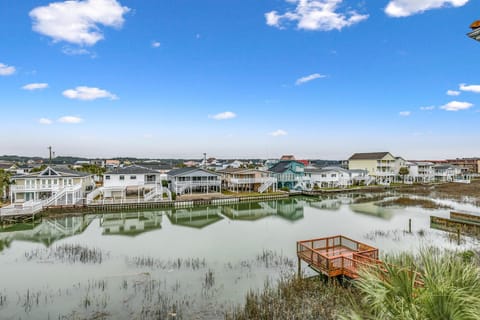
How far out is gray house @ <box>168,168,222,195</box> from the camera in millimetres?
36500

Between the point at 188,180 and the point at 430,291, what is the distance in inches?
1394

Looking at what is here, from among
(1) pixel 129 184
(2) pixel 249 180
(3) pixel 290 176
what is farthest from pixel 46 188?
(3) pixel 290 176

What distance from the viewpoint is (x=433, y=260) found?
314 centimetres

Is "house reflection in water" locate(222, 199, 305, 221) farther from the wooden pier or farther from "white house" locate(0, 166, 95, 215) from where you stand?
"white house" locate(0, 166, 95, 215)

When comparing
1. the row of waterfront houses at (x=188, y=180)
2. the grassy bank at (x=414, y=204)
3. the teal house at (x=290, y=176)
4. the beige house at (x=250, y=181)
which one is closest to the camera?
the row of waterfront houses at (x=188, y=180)

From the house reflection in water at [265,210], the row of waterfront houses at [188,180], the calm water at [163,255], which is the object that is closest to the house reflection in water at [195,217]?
the calm water at [163,255]

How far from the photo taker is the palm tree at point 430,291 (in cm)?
259

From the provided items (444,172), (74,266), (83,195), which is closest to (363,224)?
(74,266)

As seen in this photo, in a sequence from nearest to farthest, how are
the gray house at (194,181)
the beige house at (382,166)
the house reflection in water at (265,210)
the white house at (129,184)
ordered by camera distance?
the house reflection in water at (265,210), the white house at (129,184), the gray house at (194,181), the beige house at (382,166)

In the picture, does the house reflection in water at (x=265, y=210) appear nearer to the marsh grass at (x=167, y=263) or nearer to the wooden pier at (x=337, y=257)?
the marsh grass at (x=167, y=263)

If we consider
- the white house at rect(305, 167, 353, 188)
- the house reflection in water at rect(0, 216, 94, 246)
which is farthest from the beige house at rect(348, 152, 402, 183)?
the house reflection in water at rect(0, 216, 94, 246)

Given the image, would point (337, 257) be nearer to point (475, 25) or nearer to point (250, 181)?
point (475, 25)

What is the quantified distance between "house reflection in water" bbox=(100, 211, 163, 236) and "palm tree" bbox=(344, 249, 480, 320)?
66.8 feet

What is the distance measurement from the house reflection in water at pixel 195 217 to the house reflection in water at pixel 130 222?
4.86 feet
